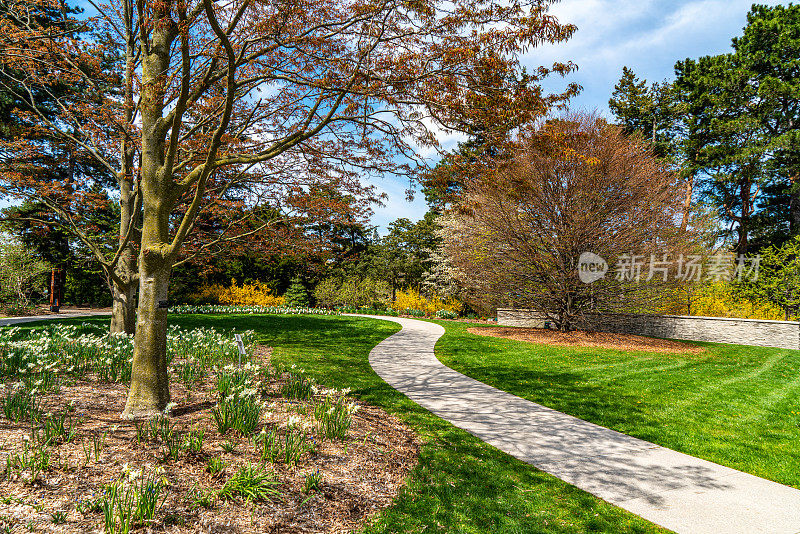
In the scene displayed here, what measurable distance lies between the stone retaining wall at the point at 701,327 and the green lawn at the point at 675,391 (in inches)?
95.3

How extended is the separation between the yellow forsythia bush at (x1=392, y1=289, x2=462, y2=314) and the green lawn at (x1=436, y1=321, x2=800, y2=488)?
1252 centimetres

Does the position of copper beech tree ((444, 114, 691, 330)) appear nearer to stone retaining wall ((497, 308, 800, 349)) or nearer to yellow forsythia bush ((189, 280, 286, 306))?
stone retaining wall ((497, 308, 800, 349))

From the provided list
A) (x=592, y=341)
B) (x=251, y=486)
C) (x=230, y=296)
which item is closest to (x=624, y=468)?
(x=251, y=486)

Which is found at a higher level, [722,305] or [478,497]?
[722,305]

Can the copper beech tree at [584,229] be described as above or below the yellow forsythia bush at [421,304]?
above

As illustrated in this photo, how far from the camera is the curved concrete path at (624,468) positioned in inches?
122

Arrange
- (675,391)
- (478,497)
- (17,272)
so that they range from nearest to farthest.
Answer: (478,497)
(675,391)
(17,272)

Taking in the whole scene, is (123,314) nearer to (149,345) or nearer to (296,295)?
(149,345)

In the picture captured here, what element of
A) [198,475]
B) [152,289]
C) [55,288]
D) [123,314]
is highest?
[152,289]

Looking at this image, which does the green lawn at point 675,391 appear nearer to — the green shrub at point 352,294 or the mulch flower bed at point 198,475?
the mulch flower bed at point 198,475

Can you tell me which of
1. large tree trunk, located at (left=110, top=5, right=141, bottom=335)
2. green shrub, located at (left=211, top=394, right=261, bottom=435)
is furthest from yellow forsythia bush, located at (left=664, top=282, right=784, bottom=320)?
large tree trunk, located at (left=110, top=5, right=141, bottom=335)

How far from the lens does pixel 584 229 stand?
11.9m

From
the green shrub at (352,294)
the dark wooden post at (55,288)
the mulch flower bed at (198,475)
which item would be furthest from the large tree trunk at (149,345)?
the dark wooden post at (55,288)

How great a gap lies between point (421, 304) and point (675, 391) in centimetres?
1792
